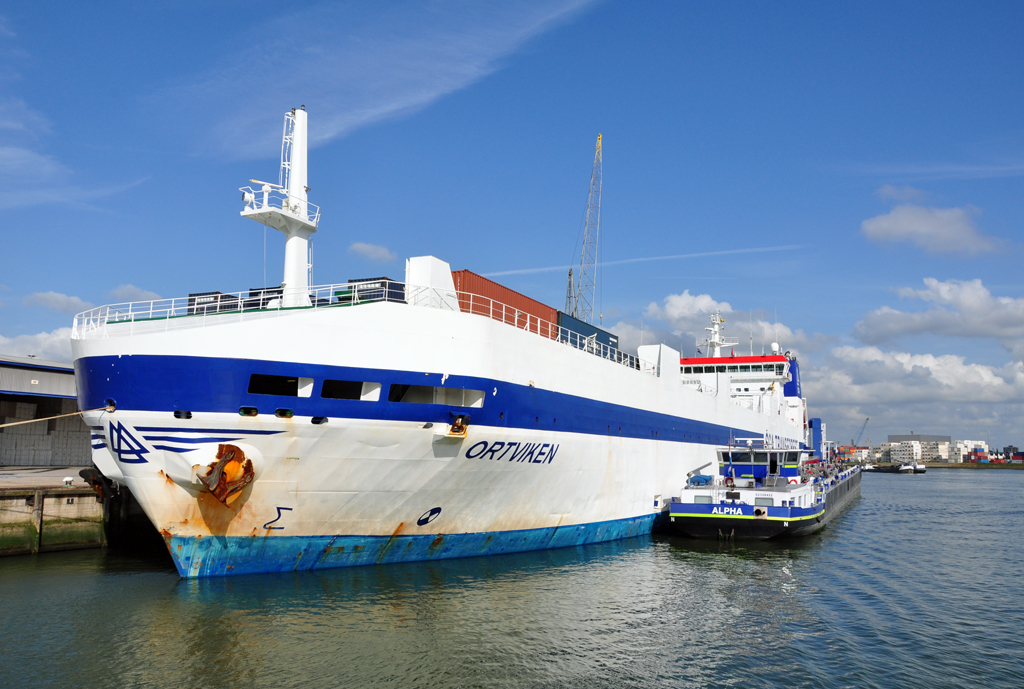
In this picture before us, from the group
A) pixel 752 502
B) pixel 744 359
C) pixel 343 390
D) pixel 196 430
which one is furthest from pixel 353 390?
pixel 744 359

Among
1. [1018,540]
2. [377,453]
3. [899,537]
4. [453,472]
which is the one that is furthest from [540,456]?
[1018,540]

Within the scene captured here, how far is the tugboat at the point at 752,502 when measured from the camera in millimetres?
26344

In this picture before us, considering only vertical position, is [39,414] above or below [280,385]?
below

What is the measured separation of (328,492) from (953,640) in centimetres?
1467

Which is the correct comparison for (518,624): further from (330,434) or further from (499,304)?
(499,304)

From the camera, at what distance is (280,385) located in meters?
17.5

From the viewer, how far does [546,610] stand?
51.8 ft

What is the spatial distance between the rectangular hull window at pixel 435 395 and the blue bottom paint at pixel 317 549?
3889 millimetres

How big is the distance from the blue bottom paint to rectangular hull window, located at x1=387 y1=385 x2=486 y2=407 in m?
3.89

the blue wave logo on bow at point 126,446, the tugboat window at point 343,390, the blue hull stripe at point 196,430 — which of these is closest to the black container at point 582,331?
the tugboat window at point 343,390

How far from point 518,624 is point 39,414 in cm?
2968

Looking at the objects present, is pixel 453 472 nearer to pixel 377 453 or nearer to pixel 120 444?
pixel 377 453

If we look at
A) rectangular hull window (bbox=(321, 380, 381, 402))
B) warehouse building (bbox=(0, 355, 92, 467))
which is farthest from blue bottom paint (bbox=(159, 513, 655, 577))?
warehouse building (bbox=(0, 355, 92, 467))

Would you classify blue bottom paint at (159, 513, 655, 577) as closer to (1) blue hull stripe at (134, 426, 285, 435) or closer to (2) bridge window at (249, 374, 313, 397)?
(1) blue hull stripe at (134, 426, 285, 435)
